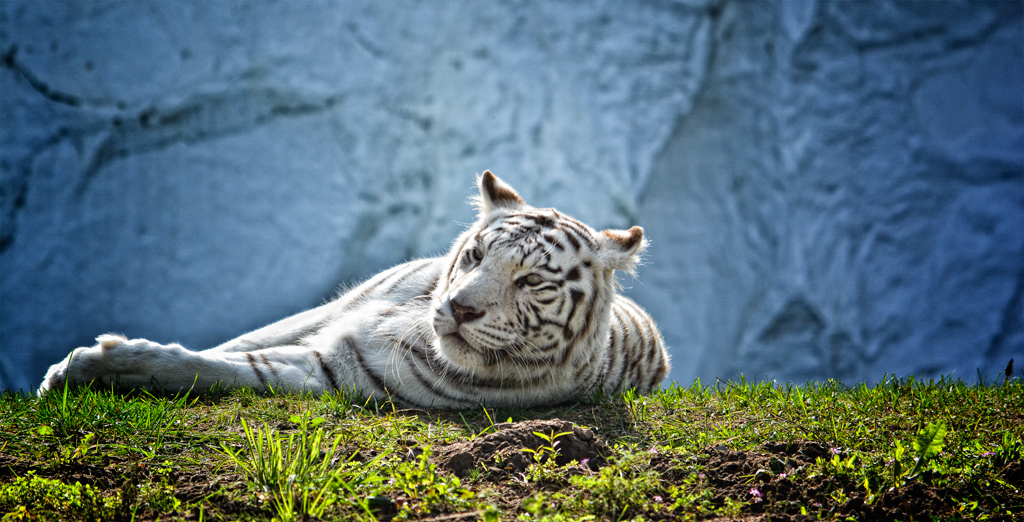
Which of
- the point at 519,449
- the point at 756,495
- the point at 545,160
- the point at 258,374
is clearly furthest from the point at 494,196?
the point at 545,160

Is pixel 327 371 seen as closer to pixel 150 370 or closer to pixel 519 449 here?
pixel 150 370

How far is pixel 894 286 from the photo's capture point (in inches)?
261

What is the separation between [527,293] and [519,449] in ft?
2.39

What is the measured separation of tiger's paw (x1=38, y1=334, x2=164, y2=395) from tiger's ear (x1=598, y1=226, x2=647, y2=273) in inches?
67.0

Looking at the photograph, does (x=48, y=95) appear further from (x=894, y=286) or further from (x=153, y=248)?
(x=894, y=286)

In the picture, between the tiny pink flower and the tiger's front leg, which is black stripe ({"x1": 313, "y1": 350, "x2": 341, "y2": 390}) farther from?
the tiny pink flower

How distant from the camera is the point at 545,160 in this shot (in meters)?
6.30

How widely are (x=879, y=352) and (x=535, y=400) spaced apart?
5497mm

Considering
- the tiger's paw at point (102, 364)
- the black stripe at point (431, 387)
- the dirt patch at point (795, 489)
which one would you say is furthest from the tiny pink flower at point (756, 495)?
the tiger's paw at point (102, 364)

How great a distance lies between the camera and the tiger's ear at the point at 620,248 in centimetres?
261

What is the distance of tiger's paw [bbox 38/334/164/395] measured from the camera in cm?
229

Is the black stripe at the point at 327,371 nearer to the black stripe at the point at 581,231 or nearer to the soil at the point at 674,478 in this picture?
the soil at the point at 674,478

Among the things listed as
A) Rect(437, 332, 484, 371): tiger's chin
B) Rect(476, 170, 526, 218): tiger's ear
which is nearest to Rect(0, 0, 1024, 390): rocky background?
Rect(476, 170, 526, 218): tiger's ear

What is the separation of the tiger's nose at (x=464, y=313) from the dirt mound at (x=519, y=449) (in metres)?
0.47
